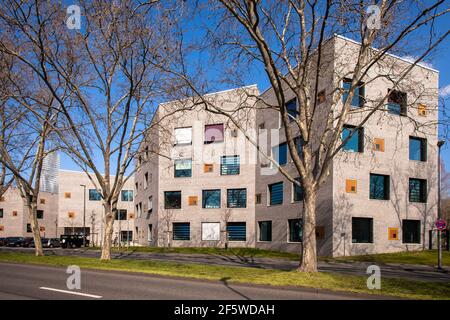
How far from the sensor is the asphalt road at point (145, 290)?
9641mm

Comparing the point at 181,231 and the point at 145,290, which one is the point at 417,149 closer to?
the point at 181,231

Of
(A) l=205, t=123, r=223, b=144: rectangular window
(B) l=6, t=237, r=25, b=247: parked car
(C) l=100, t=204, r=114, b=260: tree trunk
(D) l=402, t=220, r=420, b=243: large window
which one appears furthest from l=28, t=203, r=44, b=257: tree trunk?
(B) l=6, t=237, r=25, b=247: parked car

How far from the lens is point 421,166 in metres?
33.7

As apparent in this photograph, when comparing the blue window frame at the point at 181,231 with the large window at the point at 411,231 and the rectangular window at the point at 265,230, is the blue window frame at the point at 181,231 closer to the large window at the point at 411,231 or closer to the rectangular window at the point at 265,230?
the rectangular window at the point at 265,230

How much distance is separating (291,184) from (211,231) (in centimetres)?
1225

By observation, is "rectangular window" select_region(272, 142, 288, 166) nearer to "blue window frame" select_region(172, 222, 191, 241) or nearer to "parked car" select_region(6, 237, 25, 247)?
"blue window frame" select_region(172, 222, 191, 241)

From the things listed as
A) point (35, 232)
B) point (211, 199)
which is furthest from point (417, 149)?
point (35, 232)

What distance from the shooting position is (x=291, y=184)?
35.6 meters

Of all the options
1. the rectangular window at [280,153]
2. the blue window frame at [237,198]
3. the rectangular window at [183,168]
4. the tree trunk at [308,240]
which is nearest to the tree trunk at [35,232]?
the tree trunk at [308,240]

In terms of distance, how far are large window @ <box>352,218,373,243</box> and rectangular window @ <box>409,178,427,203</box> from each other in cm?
458

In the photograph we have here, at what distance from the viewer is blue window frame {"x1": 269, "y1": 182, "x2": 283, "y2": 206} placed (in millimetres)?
38122
